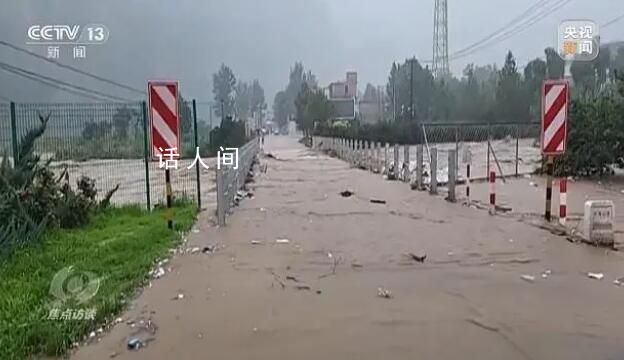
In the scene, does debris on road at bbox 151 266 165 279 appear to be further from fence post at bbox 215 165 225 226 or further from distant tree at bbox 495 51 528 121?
distant tree at bbox 495 51 528 121

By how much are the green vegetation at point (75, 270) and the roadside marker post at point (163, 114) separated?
3.85 feet

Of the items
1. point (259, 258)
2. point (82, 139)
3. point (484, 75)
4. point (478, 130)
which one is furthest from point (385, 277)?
point (484, 75)

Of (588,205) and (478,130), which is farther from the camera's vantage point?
(478,130)

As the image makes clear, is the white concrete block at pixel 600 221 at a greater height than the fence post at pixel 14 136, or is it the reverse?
the fence post at pixel 14 136

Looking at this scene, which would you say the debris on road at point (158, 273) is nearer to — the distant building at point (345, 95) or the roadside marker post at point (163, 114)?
the roadside marker post at point (163, 114)

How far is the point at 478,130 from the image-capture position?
5381 centimetres

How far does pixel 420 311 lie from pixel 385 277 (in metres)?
1.38

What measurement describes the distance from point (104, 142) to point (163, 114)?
847cm

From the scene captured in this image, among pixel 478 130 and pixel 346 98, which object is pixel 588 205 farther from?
pixel 346 98

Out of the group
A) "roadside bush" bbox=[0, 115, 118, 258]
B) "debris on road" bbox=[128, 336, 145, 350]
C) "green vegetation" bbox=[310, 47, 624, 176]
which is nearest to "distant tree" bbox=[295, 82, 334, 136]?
"green vegetation" bbox=[310, 47, 624, 176]

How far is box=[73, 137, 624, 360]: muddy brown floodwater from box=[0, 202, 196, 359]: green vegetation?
0.28 metres

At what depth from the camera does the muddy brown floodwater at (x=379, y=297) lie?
4.90 m

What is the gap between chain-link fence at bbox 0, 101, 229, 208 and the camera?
11.7 m

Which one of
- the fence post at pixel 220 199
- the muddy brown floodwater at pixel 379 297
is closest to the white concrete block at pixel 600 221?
the muddy brown floodwater at pixel 379 297
